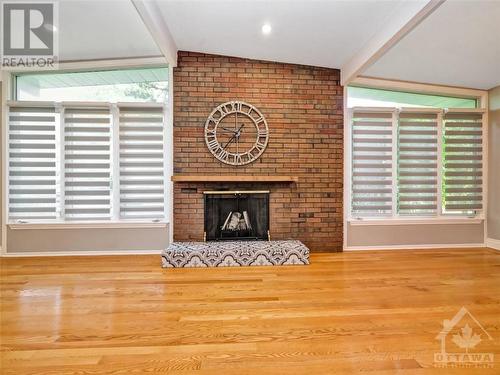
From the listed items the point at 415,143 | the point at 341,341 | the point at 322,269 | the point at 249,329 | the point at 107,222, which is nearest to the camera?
the point at 341,341

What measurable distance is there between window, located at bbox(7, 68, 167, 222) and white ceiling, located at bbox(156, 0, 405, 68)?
1218 millimetres

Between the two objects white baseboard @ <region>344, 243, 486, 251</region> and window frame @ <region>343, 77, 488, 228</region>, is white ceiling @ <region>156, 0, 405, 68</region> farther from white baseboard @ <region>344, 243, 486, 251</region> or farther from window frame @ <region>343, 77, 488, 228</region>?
white baseboard @ <region>344, 243, 486, 251</region>

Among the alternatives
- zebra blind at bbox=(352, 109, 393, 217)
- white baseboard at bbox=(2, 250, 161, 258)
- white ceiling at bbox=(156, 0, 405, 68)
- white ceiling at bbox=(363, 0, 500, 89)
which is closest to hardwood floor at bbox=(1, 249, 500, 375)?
white baseboard at bbox=(2, 250, 161, 258)

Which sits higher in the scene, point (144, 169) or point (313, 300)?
point (144, 169)

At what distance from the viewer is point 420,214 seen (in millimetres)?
4375

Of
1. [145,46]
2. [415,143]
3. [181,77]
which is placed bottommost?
[415,143]

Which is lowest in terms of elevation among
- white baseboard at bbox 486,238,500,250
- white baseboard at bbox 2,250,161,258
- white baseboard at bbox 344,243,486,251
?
white baseboard at bbox 2,250,161,258

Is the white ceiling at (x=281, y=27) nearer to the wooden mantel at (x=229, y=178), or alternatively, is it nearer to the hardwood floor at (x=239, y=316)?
the wooden mantel at (x=229, y=178)

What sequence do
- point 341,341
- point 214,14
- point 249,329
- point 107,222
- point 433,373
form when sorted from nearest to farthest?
1. point 433,373
2. point 341,341
3. point 249,329
4. point 214,14
5. point 107,222

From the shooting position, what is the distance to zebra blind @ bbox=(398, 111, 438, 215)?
4.32 metres

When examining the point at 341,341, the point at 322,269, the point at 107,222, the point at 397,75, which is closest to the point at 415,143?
the point at 397,75

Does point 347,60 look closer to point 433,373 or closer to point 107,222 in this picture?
point 433,373

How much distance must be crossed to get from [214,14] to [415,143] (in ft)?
11.3

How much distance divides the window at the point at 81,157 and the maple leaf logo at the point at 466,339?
11.5 feet
